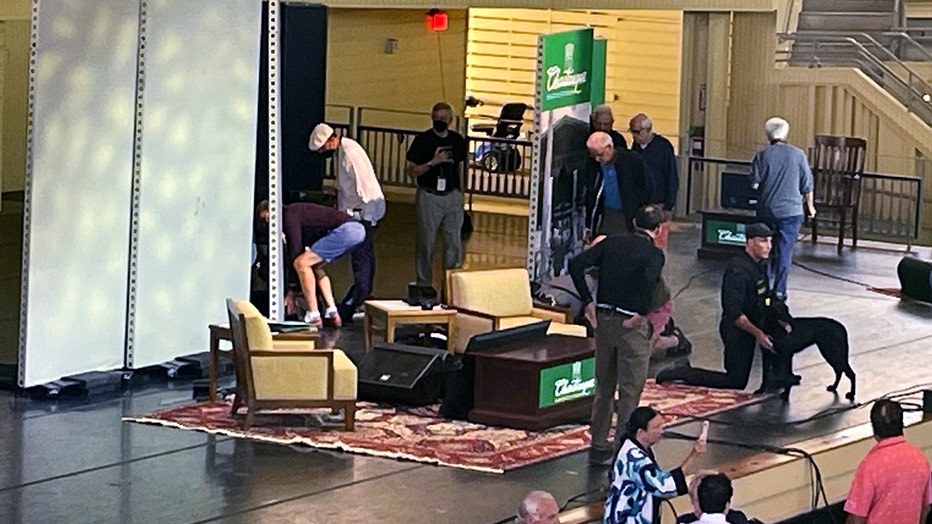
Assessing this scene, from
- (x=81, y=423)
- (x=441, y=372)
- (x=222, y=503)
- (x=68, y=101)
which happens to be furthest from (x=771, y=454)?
(x=68, y=101)

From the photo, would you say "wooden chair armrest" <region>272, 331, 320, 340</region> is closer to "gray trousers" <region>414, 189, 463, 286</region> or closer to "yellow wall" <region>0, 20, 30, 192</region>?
"gray trousers" <region>414, 189, 463, 286</region>

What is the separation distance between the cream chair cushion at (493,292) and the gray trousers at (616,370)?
2.64 meters

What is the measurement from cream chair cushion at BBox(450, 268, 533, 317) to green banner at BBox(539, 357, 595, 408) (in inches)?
61.2

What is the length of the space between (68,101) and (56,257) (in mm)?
942

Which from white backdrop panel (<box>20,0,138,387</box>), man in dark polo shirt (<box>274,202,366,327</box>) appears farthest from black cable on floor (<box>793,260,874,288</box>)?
white backdrop panel (<box>20,0,138,387</box>)

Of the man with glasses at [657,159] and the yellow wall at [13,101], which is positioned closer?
the man with glasses at [657,159]

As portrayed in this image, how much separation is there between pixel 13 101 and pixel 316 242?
9.10m

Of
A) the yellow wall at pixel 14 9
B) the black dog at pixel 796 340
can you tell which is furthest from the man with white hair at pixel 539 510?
the yellow wall at pixel 14 9

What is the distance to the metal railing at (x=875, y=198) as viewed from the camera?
2039 centimetres

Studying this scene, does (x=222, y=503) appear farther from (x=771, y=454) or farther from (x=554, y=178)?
(x=554, y=178)

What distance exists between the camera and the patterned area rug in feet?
34.5

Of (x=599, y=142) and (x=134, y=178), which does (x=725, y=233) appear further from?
(x=134, y=178)

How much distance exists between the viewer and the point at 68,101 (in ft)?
38.8

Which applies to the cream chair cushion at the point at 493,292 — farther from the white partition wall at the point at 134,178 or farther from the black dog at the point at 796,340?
the black dog at the point at 796,340
